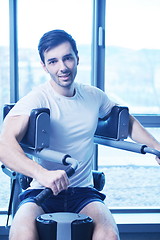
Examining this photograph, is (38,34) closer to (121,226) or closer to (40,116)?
(40,116)

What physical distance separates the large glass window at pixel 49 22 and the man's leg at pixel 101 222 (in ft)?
3.98

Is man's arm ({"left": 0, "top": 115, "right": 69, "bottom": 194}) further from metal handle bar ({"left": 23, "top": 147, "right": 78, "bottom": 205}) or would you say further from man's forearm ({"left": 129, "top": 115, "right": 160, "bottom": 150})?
man's forearm ({"left": 129, "top": 115, "right": 160, "bottom": 150})

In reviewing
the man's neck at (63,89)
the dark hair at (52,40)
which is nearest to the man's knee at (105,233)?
the man's neck at (63,89)

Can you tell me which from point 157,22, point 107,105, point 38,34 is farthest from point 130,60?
point 107,105

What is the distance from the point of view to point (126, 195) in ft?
11.0

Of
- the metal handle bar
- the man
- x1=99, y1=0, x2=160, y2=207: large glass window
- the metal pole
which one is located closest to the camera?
the metal handle bar

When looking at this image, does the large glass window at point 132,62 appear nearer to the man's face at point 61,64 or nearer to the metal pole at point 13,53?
the metal pole at point 13,53

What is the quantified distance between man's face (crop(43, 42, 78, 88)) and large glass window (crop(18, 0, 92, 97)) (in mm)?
837

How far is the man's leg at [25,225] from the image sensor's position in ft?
5.01

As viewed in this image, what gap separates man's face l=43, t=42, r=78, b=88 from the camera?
6.03 ft

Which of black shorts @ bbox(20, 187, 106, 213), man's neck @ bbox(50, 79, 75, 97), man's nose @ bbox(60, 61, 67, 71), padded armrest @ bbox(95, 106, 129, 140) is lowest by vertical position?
black shorts @ bbox(20, 187, 106, 213)

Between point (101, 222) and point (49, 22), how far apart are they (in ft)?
5.12

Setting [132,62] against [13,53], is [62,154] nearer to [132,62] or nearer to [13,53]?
[13,53]

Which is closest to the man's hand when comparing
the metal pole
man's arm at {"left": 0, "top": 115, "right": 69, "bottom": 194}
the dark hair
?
man's arm at {"left": 0, "top": 115, "right": 69, "bottom": 194}
